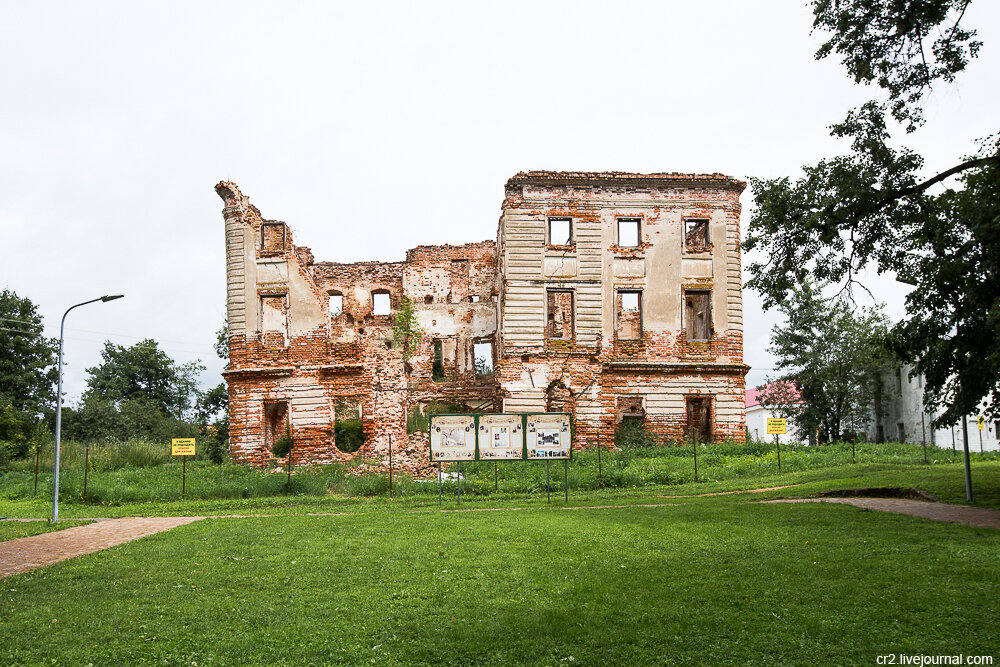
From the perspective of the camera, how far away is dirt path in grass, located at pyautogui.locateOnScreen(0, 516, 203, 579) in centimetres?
1230

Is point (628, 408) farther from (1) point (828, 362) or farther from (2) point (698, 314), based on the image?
(1) point (828, 362)

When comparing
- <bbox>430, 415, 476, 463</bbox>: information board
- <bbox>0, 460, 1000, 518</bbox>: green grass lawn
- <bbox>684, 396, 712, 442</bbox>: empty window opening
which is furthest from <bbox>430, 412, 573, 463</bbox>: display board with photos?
<bbox>684, 396, 712, 442</bbox>: empty window opening

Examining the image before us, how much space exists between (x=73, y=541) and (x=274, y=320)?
65.7ft

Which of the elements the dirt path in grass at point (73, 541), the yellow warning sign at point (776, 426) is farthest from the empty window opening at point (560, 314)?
the dirt path in grass at point (73, 541)

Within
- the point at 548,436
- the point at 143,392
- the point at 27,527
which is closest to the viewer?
the point at 27,527

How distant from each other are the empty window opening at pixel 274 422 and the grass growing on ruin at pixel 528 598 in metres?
19.8

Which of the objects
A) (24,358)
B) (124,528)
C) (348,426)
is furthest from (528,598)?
(24,358)

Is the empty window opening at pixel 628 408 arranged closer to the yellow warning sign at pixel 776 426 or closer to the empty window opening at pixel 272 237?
the yellow warning sign at pixel 776 426

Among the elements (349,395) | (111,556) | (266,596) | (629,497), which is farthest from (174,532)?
(349,395)

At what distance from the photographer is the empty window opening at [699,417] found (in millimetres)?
32406

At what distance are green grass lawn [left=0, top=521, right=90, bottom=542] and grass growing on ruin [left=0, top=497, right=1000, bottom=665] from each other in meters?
4.58

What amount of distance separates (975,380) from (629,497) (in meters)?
8.25

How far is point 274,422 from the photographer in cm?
3491

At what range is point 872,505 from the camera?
15.9m
